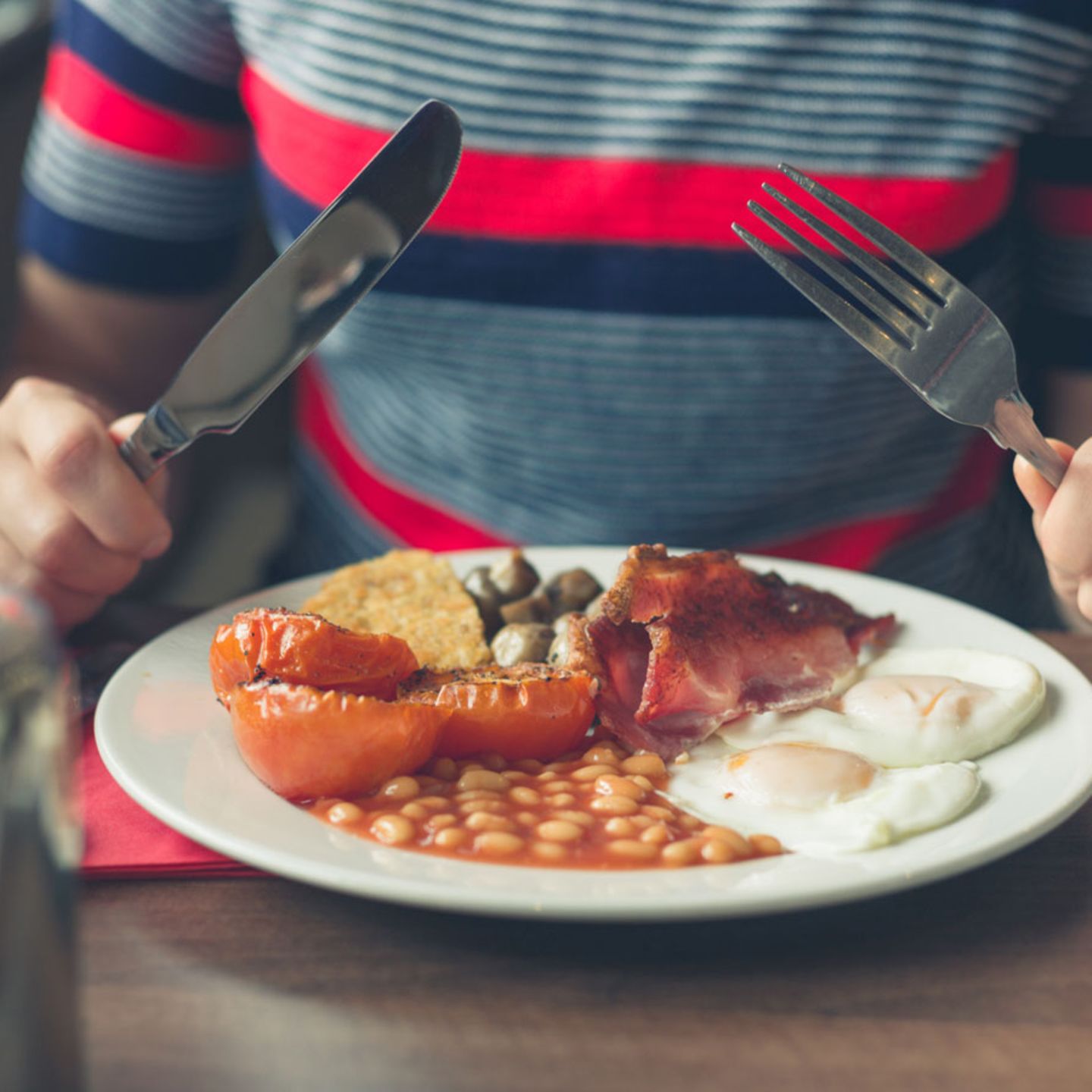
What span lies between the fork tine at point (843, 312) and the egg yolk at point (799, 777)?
32 cm

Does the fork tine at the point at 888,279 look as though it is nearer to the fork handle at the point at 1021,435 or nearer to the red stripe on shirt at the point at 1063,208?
the fork handle at the point at 1021,435

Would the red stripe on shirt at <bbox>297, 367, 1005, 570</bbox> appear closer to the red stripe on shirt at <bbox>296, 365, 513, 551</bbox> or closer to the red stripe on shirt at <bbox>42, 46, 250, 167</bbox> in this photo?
the red stripe on shirt at <bbox>296, 365, 513, 551</bbox>

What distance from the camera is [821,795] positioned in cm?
83

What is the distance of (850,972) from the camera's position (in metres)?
0.71

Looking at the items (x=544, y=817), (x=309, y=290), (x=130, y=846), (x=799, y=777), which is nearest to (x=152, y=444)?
(x=309, y=290)

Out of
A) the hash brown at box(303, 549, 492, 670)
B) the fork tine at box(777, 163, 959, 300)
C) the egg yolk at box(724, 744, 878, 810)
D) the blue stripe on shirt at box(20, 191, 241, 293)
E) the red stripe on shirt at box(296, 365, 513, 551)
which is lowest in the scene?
the red stripe on shirt at box(296, 365, 513, 551)

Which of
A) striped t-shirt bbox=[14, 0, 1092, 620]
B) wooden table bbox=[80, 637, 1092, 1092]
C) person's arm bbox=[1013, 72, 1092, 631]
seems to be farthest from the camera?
person's arm bbox=[1013, 72, 1092, 631]

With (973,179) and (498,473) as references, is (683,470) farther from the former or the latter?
(973,179)

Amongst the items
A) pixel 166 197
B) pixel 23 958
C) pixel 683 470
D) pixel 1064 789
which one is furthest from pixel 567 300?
pixel 23 958

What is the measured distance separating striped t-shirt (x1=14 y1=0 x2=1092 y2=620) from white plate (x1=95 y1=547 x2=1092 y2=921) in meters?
0.63

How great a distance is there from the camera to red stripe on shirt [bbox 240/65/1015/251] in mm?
1473

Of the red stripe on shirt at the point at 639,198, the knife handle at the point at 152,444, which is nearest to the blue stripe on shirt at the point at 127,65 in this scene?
the red stripe on shirt at the point at 639,198

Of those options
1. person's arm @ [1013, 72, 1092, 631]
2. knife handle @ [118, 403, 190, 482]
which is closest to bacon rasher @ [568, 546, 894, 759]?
knife handle @ [118, 403, 190, 482]

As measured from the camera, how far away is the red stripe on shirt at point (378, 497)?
1.79 m
